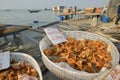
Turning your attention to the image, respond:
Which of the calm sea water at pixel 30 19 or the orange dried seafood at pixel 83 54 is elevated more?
the orange dried seafood at pixel 83 54

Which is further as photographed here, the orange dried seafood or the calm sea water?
the calm sea water

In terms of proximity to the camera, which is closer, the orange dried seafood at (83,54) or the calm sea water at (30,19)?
the orange dried seafood at (83,54)

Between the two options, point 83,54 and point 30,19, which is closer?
point 83,54

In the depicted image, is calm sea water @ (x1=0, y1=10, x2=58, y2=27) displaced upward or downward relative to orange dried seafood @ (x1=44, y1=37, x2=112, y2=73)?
downward

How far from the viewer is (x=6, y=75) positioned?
3482mm

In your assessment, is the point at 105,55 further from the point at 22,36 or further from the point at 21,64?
the point at 22,36

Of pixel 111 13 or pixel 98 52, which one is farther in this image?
pixel 111 13

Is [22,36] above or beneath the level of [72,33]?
beneath

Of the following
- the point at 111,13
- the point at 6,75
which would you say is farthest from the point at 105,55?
the point at 111,13

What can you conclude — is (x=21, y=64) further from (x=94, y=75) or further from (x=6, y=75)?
(x=94, y=75)

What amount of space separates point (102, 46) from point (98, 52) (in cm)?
32

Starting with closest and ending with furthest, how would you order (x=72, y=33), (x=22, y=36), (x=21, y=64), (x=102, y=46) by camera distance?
(x=21, y=64), (x=102, y=46), (x=72, y=33), (x=22, y=36)

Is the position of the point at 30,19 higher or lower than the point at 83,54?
lower

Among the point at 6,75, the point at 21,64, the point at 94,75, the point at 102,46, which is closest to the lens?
the point at 94,75
